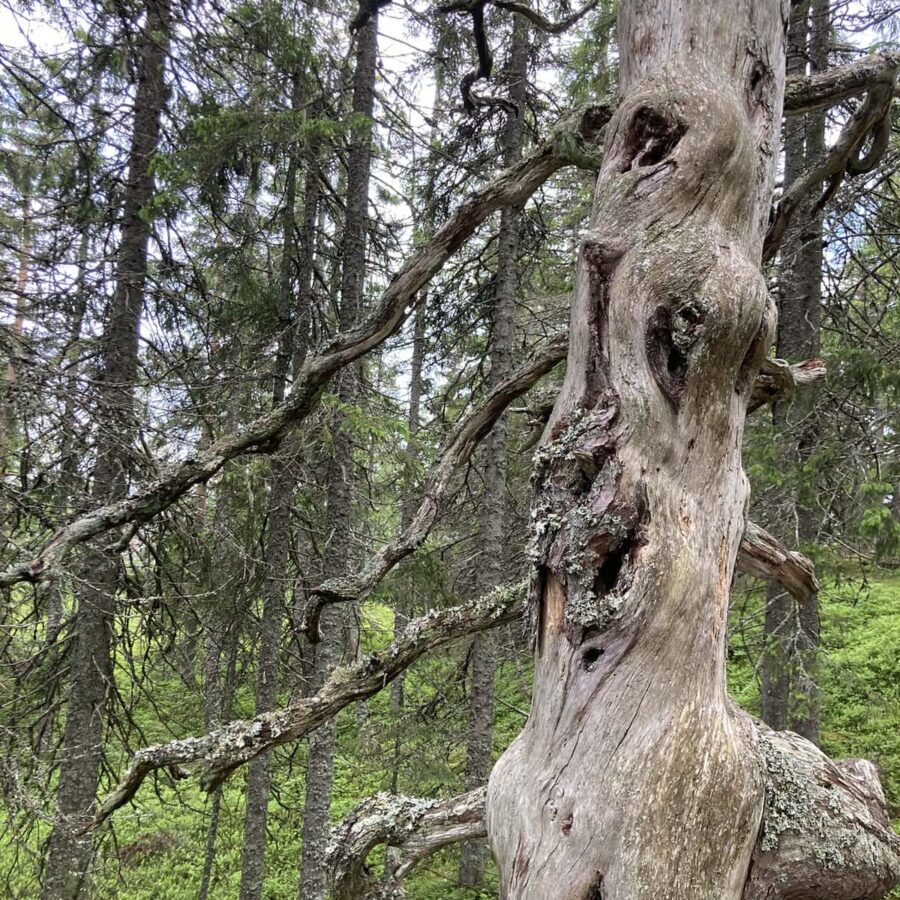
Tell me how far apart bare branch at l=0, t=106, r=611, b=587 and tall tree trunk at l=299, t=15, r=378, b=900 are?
200 inches

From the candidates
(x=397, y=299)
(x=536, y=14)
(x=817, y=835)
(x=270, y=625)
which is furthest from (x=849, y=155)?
(x=270, y=625)

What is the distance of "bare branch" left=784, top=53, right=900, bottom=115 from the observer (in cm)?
206

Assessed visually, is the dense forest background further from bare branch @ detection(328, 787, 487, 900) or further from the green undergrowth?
bare branch @ detection(328, 787, 487, 900)

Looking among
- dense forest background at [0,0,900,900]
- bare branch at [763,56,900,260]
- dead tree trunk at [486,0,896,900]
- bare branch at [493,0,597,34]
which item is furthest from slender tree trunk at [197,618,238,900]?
bare branch at [763,56,900,260]

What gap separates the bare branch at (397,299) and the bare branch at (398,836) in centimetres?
105

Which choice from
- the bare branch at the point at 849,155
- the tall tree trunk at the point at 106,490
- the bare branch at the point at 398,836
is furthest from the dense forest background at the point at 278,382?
the bare branch at the point at 398,836

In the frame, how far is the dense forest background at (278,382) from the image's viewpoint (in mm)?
5992

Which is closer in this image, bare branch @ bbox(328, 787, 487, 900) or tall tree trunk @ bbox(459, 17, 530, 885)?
bare branch @ bbox(328, 787, 487, 900)

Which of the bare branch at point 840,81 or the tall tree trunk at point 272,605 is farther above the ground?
the bare branch at point 840,81

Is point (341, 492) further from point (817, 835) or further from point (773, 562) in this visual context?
point (817, 835)

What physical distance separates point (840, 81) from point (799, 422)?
4.55m

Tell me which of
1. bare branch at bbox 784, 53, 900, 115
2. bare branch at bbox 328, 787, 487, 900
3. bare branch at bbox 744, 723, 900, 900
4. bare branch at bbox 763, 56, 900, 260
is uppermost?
bare branch at bbox 784, 53, 900, 115

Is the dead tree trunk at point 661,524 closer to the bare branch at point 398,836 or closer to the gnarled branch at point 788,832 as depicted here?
the gnarled branch at point 788,832

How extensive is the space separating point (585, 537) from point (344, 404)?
558cm
